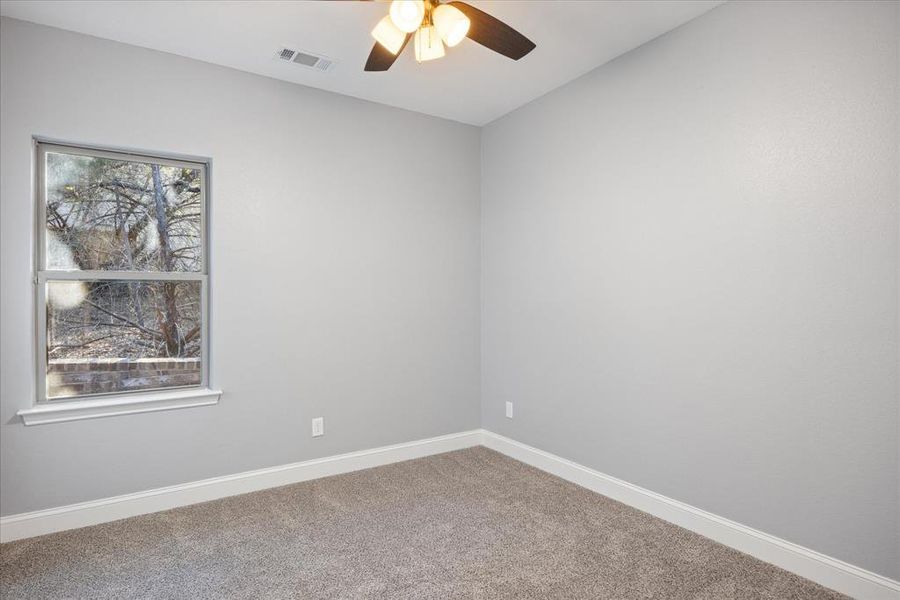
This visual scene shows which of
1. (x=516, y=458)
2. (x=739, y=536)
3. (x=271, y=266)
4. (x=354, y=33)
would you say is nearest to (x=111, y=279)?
(x=271, y=266)

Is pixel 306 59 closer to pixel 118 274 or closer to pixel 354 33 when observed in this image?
pixel 354 33

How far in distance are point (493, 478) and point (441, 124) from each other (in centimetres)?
266

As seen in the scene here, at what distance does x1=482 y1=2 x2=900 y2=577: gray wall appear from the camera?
196cm

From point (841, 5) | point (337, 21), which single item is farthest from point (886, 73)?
point (337, 21)

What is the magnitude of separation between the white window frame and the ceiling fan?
1.58 m

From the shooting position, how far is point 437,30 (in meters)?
1.99

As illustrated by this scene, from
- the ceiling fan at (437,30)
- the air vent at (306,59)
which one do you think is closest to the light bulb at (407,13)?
the ceiling fan at (437,30)

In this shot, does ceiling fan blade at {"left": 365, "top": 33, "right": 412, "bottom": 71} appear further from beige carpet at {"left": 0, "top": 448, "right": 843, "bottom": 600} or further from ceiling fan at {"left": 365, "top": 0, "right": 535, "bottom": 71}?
beige carpet at {"left": 0, "top": 448, "right": 843, "bottom": 600}

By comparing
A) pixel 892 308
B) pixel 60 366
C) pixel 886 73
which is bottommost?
pixel 60 366

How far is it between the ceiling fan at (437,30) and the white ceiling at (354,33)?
39cm

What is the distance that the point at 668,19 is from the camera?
2.51 meters

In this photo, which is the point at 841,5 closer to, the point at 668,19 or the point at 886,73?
the point at 886,73

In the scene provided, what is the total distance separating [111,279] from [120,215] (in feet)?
1.23

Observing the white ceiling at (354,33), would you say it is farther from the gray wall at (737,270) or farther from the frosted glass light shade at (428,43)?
the frosted glass light shade at (428,43)
